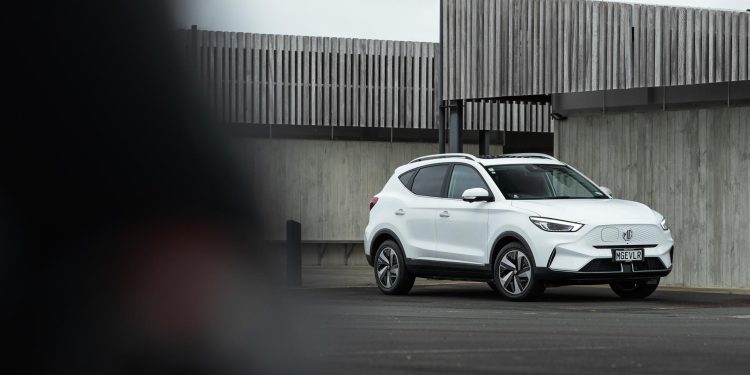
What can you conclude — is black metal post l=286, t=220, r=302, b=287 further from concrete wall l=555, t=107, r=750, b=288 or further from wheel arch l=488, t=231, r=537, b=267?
concrete wall l=555, t=107, r=750, b=288

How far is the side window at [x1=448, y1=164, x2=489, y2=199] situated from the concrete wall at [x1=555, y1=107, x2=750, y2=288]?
14.4 ft

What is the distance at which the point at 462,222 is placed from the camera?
16.4 meters

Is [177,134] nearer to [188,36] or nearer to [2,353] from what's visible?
[188,36]

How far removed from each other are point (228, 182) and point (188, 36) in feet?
0.87

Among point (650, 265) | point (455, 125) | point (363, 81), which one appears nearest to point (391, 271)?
point (650, 265)

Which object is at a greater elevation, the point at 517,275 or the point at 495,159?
the point at 495,159

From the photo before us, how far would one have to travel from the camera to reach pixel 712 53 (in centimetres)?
1831

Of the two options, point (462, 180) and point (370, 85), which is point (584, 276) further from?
point (370, 85)

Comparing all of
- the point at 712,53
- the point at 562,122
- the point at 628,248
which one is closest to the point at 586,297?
the point at 628,248

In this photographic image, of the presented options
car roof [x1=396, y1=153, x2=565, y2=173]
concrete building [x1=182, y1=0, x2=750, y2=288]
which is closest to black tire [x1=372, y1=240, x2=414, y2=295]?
car roof [x1=396, y1=153, x2=565, y2=173]

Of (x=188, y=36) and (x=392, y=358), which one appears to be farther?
(x=392, y=358)

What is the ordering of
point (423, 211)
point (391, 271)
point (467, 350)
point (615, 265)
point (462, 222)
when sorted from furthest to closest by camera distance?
point (391, 271), point (423, 211), point (462, 222), point (615, 265), point (467, 350)

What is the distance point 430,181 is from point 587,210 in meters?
2.66

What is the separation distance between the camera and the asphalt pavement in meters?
7.21
